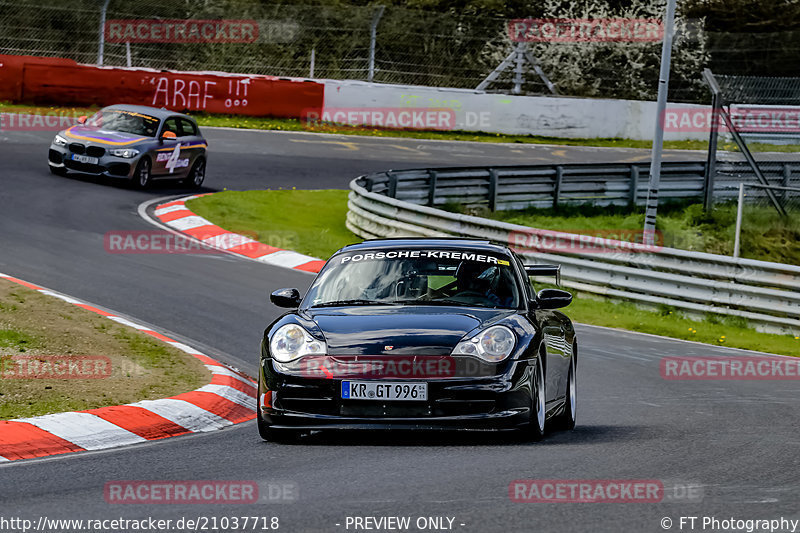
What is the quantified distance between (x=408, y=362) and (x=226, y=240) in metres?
13.1

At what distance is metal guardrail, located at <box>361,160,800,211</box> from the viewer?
2439 cm

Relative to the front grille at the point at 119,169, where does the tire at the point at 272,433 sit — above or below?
above

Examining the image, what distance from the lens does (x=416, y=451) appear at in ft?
25.3

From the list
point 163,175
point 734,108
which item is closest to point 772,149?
point 734,108

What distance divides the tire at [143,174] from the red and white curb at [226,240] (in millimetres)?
1390

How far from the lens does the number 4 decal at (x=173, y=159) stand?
2462 centimetres

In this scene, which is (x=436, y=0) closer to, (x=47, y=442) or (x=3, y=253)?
(x=3, y=253)

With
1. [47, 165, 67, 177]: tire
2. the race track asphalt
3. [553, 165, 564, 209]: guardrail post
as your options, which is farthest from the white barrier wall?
the race track asphalt

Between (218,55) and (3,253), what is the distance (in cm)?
2307

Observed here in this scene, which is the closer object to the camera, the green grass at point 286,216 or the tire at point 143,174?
the green grass at point 286,216

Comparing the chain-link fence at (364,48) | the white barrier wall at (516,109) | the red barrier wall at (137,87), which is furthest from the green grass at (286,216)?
the chain-link fence at (364,48)

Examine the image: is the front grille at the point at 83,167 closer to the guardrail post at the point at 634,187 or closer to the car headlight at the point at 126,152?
the car headlight at the point at 126,152

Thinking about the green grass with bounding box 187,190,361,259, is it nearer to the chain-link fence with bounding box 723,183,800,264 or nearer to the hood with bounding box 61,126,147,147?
the hood with bounding box 61,126,147,147

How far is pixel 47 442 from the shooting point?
7891 mm
